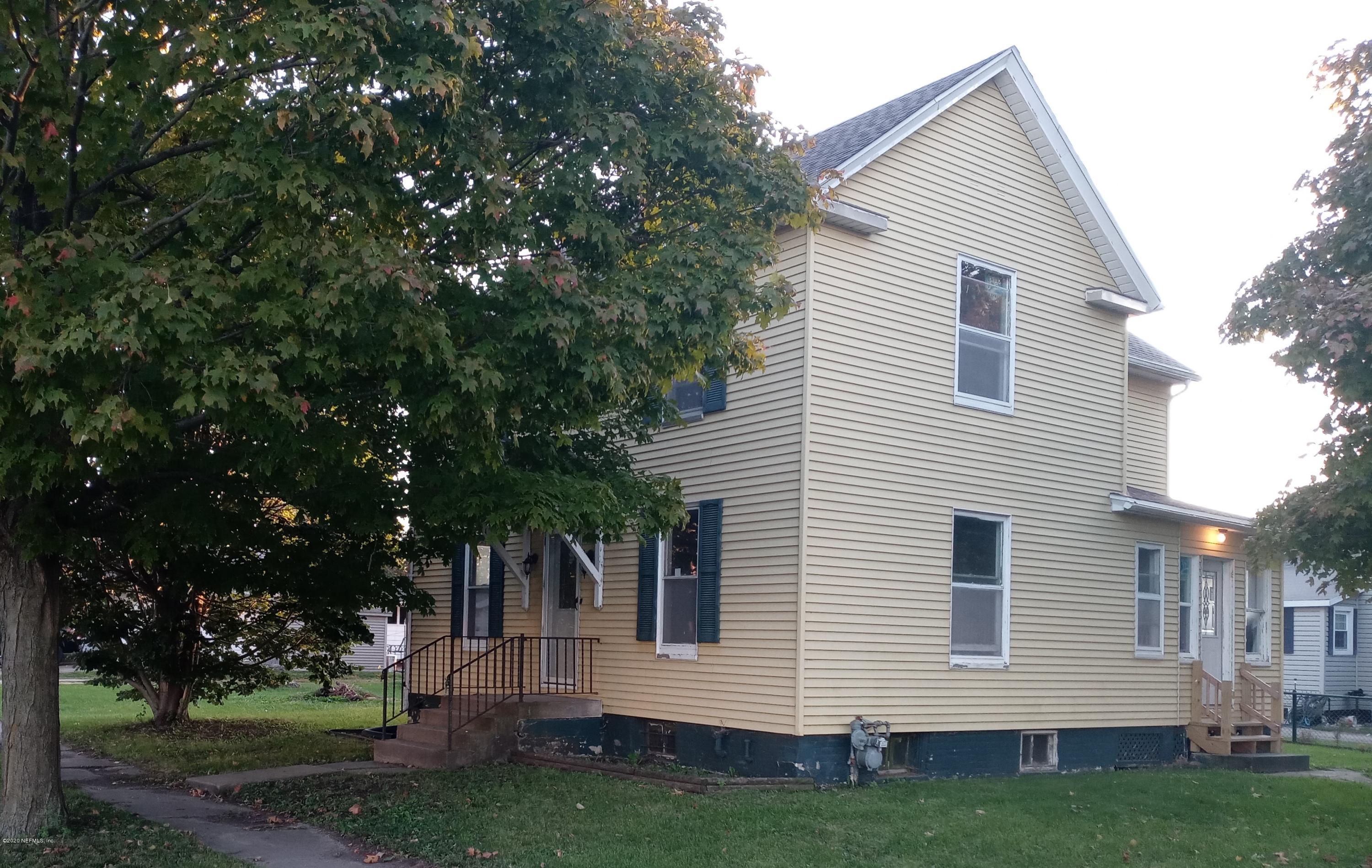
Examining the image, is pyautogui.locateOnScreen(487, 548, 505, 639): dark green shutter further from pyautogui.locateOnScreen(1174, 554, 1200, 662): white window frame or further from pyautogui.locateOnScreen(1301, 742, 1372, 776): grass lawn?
pyautogui.locateOnScreen(1301, 742, 1372, 776): grass lawn

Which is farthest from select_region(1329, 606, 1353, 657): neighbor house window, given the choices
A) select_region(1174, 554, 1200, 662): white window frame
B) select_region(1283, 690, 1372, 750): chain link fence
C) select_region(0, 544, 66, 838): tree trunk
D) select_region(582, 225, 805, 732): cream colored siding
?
select_region(0, 544, 66, 838): tree trunk

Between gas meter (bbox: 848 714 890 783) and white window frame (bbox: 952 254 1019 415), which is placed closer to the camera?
gas meter (bbox: 848 714 890 783)

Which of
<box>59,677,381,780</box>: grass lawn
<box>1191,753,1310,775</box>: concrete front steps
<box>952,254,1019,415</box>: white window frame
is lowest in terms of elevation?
<box>59,677,381,780</box>: grass lawn

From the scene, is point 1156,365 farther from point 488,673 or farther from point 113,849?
point 113,849

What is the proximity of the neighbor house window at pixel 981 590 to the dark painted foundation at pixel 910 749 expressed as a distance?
0.95 metres

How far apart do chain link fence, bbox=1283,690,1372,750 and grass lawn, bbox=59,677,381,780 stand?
1819cm

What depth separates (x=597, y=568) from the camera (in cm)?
1609

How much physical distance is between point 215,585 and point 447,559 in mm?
2362

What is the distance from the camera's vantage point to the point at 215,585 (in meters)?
12.9

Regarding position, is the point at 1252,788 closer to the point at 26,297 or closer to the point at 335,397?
the point at 335,397

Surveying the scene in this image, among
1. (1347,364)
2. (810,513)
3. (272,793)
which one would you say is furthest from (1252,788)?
(272,793)

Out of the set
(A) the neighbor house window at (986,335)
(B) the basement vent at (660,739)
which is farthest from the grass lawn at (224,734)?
(A) the neighbor house window at (986,335)

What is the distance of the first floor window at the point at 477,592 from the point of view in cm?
1883

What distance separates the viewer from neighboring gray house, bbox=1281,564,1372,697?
34.8m
